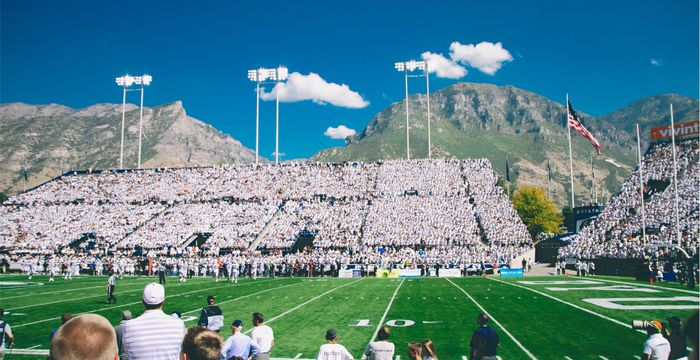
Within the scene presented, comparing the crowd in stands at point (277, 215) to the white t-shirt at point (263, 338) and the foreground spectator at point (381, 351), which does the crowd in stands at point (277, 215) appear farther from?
the foreground spectator at point (381, 351)

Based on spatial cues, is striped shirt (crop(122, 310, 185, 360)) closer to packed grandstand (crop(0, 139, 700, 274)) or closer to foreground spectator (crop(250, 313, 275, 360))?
foreground spectator (crop(250, 313, 275, 360))

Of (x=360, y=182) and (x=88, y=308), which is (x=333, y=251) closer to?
(x=360, y=182)

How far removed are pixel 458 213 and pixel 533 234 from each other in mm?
38854

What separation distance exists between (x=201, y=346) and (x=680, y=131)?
2154 inches


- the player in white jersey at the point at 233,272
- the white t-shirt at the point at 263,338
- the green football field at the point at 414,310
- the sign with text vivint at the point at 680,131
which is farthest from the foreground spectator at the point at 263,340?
the sign with text vivint at the point at 680,131

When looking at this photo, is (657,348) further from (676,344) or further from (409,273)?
(409,273)

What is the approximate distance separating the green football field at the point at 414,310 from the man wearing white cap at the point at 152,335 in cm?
804

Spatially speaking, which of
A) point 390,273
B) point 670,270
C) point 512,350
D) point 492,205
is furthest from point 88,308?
point 492,205

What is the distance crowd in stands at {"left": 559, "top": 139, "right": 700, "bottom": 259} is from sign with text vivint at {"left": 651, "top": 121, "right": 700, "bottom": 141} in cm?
75

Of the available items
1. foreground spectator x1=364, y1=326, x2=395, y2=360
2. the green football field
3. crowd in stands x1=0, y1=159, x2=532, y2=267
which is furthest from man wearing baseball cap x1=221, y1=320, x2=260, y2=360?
crowd in stands x1=0, y1=159, x2=532, y2=267

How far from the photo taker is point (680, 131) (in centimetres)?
4872

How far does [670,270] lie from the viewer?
99.1 feet

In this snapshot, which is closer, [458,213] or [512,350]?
[512,350]

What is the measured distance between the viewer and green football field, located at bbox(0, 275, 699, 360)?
43.1 ft
